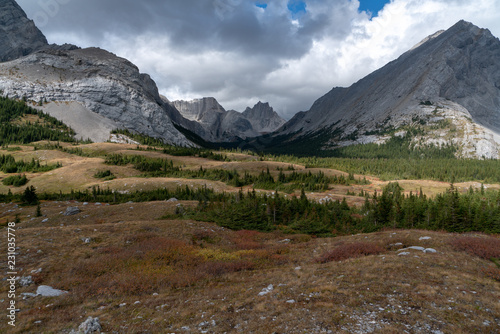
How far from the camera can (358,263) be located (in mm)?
17922

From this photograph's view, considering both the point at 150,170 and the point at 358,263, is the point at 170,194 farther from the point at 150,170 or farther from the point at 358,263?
the point at 358,263

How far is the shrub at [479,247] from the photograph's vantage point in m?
18.2

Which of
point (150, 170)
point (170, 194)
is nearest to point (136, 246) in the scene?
point (170, 194)

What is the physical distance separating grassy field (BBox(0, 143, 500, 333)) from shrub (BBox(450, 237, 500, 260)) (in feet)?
0.32

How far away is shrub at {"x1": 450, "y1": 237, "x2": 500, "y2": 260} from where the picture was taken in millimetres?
18234

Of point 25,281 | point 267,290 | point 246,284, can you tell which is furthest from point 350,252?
point 25,281

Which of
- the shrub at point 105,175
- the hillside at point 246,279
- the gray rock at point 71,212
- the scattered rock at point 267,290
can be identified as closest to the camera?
the hillside at point 246,279

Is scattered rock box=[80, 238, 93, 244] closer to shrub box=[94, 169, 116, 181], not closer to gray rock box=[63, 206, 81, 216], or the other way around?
gray rock box=[63, 206, 81, 216]

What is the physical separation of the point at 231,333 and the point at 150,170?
129m

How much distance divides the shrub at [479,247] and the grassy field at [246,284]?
99 millimetres

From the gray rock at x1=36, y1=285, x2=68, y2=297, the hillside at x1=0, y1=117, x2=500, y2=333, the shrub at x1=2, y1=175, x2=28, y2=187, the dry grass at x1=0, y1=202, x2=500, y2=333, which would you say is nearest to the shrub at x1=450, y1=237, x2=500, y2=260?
the hillside at x1=0, y1=117, x2=500, y2=333

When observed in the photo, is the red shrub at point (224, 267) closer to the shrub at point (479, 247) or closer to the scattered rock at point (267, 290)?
the scattered rock at point (267, 290)

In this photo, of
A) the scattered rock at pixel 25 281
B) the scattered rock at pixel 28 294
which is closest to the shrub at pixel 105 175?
the scattered rock at pixel 25 281

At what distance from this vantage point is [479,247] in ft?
64.1
